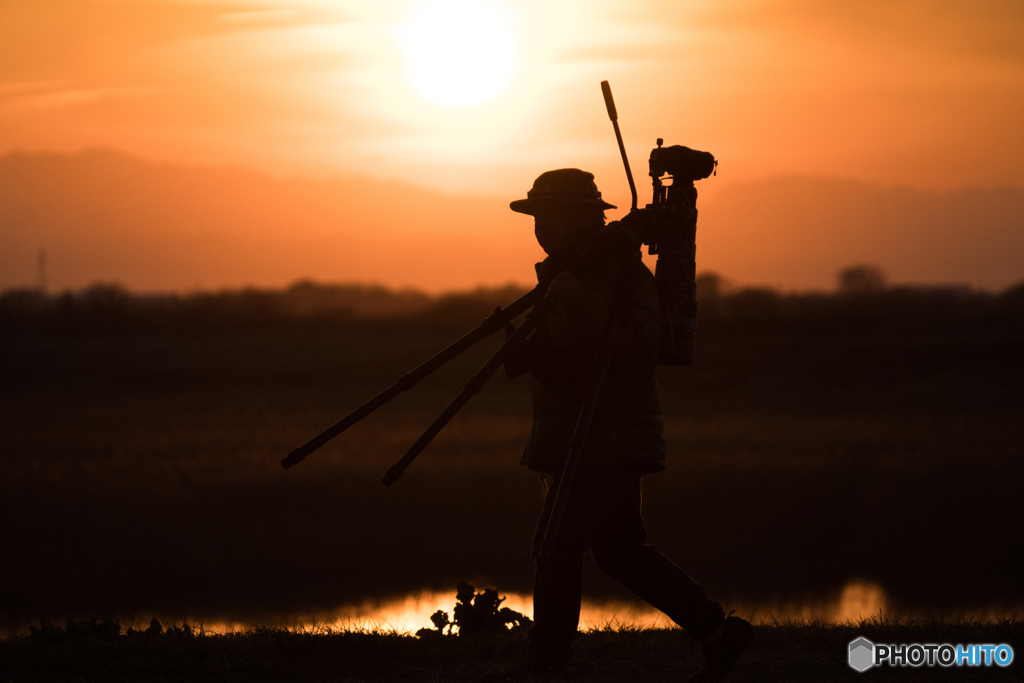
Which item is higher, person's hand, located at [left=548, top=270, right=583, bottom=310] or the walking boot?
person's hand, located at [left=548, top=270, right=583, bottom=310]

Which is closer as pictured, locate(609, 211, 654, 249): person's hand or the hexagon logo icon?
locate(609, 211, 654, 249): person's hand

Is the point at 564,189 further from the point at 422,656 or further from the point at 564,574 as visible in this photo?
the point at 422,656

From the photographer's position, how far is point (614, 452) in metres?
4.46

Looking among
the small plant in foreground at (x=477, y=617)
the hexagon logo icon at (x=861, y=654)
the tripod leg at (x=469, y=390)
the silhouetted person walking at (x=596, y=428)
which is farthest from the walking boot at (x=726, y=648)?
the small plant in foreground at (x=477, y=617)

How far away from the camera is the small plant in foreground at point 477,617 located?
6188mm

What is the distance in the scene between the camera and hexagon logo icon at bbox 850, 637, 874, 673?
220 inches

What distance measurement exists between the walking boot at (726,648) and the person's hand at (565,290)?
5.41ft

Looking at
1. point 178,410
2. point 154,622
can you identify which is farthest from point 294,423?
point 154,622

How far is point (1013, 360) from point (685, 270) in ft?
140

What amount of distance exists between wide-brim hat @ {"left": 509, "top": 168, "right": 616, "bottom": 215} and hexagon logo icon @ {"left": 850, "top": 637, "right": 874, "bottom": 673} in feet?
9.51

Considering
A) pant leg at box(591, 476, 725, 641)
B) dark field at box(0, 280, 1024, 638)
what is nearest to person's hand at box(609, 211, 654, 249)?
pant leg at box(591, 476, 725, 641)

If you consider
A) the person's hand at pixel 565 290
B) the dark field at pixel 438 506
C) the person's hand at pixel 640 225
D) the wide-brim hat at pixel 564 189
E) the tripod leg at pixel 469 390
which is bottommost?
the dark field at pixel 438 506

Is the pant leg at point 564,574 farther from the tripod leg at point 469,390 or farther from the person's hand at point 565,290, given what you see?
the person's hand at point 565,290

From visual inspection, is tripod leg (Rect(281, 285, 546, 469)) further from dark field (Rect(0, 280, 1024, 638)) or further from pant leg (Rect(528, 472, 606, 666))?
dark field (Rect(0, 280, 1024, 638))
